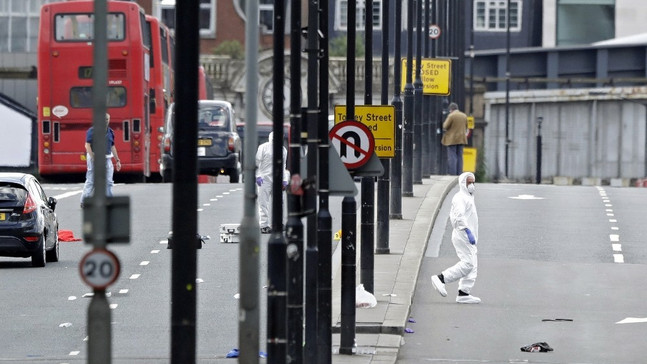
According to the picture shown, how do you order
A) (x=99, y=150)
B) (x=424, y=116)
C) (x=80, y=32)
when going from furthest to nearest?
(x=424, y=116)
(x=80, y=32)
(x=99, y=150)

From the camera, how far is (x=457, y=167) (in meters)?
48.2

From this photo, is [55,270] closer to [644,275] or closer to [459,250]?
[459,250]

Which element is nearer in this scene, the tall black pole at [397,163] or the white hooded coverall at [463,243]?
the white hooded coverall at [463,243]

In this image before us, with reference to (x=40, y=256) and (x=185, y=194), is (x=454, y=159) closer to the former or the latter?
(x=40, y=256)

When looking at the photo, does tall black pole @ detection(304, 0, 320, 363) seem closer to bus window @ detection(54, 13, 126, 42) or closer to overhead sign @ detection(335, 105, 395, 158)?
overhead sign @ detection(335, 105, 395, 158)

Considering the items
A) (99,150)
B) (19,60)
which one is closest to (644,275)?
(99,150)

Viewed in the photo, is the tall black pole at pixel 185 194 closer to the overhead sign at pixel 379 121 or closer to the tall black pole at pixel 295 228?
the tall black pole at pixel 295 228

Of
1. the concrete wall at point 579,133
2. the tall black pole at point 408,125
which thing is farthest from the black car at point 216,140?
the concrete wall at point 579,133

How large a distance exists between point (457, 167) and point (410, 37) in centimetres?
1369

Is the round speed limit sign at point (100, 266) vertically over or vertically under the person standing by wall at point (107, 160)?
over

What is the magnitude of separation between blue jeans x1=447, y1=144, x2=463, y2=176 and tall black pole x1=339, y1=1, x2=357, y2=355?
2940 cm

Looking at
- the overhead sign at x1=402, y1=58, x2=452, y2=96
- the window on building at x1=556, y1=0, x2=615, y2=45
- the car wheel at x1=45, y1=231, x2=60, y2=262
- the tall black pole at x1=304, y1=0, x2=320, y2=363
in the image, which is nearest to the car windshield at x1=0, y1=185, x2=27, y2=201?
the car wheel at x1=45, y1=231, x2=60, y2=262

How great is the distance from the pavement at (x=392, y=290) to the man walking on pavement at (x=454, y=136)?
11861mm

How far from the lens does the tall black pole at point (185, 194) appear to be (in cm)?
1081
